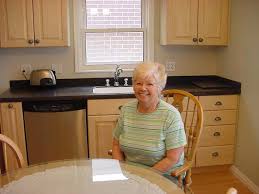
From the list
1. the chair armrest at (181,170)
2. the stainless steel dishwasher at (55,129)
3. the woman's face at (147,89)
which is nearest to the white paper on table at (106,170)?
the chair armrest at (181,170)

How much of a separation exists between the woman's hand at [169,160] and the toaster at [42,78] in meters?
1.72

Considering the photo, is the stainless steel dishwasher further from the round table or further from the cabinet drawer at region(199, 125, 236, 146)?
the cabinet drawer at region(199, 125, 236, 146)

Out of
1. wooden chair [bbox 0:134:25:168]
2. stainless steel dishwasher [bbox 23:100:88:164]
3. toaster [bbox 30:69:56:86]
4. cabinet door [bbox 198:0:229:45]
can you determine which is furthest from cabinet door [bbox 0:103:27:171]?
cabinet door [bbox 198:0:229:45]

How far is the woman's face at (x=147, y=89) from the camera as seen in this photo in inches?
70.2

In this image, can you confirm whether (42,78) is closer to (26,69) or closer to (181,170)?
(26,69)

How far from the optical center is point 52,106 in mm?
2775

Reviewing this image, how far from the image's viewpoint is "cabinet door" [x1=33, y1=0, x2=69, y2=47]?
9.52 feet

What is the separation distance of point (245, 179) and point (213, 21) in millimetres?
1569

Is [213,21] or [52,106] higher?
[213,21]

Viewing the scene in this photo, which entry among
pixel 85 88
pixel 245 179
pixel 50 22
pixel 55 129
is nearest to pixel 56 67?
pixel 85 88

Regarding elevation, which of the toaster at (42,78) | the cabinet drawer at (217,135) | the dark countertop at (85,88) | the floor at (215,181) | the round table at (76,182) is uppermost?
the toaster at (42,78)

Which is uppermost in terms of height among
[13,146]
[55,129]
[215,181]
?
[13,146]

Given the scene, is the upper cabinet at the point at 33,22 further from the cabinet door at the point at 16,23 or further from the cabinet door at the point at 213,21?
the cabinet door at the point at 213,21

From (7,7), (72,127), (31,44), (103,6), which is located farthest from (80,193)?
(103,6)
